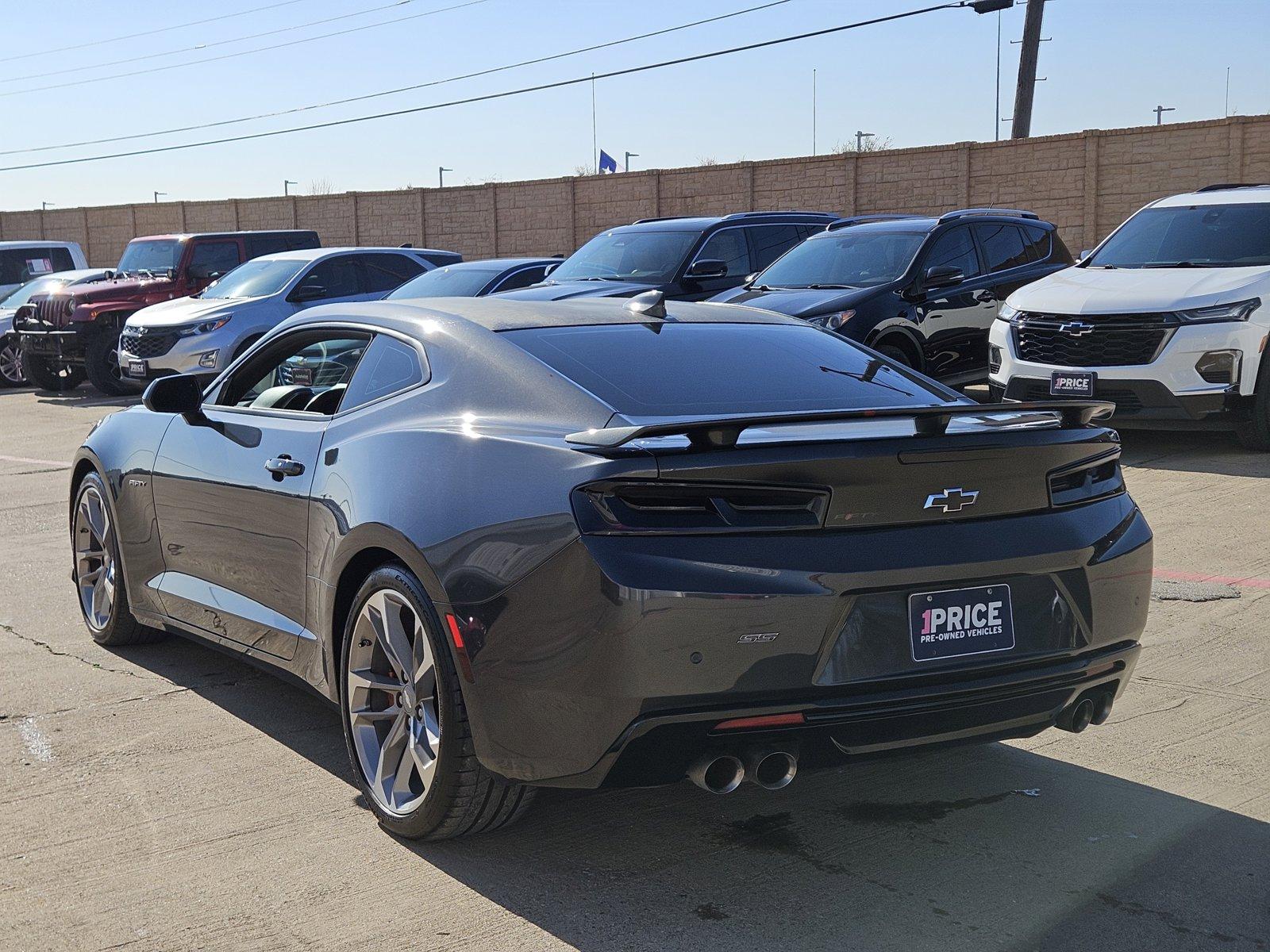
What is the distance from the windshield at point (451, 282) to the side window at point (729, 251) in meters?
2.45

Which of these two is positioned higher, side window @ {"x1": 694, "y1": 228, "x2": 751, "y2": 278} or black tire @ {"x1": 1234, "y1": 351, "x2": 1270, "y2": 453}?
side window @ {"x1": 694, "y1": 228, "x2": 751, "y2": 278}

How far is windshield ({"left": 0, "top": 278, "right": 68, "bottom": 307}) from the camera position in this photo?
69.1ft

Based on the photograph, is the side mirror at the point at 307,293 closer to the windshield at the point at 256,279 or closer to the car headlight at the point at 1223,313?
the windshield at the point at 256,279

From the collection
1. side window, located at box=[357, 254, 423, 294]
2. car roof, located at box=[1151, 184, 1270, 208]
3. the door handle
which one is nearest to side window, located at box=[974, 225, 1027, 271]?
car roof, located at box=[1151, 184, 1270, 208]

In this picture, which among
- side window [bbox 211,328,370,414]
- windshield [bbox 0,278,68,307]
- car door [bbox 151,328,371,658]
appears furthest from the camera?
windshield [bbox 0,278,68,307]

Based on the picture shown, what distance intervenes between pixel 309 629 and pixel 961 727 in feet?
6.92

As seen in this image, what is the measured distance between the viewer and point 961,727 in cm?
363

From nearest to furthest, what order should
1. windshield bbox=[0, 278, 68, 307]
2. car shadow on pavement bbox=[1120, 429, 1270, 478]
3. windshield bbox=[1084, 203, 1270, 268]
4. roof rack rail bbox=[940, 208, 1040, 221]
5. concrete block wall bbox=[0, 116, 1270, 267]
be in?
1. car shadow on pavement bbox=[1120, 429, 1270, 478]
2. windshield bbox=[1084, 203, 1270, 268]
3. roof rack rail bbox=[940, 208, 1040, 221]
4. windshield bbox=[0, 278, 68, 307]
5. concrete block wall bbox=[0, 116, 1270, 267]

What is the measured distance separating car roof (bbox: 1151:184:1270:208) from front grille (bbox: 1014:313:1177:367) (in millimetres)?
2032

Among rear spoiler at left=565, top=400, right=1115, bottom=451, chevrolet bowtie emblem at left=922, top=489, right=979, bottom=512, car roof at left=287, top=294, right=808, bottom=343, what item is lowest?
chevrolet bowtie emblem at left=922, top=489, right=979, bottom=512

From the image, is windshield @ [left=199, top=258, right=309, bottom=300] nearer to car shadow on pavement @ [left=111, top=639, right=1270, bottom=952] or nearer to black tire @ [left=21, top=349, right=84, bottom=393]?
black tire @ [left=21, top=349, right=84, bottom=393]

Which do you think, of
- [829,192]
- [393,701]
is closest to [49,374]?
[829,192]

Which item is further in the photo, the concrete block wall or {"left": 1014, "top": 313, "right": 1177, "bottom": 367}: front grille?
the concrete block wall

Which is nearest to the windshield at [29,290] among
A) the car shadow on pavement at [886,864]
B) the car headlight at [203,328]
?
the car headlight at [203,328]
